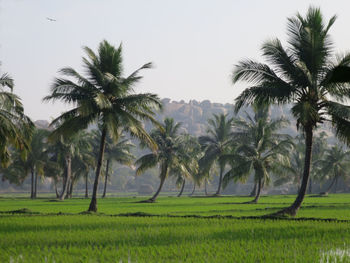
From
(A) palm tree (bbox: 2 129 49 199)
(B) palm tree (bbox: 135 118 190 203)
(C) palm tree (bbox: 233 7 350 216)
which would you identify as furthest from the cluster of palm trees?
(A) palm tree (bbox: 2 129 49 199)

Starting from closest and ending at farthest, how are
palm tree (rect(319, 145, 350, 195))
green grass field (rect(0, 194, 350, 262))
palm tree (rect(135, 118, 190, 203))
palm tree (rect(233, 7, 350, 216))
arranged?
green grass field (rect(0, 194, 350, 262))
palm tree (rect(233, 7, 350, 216))
palm tree (rect(135, 118, 190, 203))
palm tree (rect(319, 145, 350, 195))

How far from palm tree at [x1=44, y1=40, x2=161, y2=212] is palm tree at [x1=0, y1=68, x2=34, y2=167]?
4.84 ft

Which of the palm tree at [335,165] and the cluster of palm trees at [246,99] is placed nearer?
the cluster of palm trees at [246,99]

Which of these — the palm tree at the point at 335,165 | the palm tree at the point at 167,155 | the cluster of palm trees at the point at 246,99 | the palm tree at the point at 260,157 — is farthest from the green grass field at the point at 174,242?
the palm tree at the point at 335,165

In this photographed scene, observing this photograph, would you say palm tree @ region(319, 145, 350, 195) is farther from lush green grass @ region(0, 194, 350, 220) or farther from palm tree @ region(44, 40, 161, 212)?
palm tree @ region(44, 40, 161, 212)

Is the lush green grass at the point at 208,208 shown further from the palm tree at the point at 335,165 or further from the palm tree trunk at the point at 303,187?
the palm tree at the point at 335,165

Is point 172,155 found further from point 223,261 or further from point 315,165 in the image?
point 223,261

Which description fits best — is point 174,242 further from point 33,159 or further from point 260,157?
point 33,159

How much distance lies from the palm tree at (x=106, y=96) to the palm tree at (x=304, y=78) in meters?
5.37

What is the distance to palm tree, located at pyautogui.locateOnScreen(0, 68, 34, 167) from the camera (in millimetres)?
18750

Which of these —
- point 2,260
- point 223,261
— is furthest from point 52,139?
point 223,261

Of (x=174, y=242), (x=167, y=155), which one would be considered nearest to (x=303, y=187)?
(x=174, y=242)

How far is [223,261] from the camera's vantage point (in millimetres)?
7652

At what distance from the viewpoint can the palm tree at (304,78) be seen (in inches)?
679
